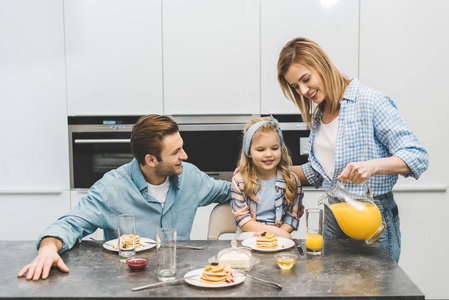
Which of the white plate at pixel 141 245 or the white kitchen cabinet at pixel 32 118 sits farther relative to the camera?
the white kitchen cabinet at pixel 32 118

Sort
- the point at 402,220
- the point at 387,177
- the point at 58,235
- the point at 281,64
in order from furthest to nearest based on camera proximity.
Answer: the point at 402,220 < the point at 281,64 < the point at 387,177 < the point at 58,235

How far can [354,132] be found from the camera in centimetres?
160

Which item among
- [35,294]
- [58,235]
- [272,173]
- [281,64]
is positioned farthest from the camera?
[272,173]

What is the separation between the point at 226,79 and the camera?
290 centimetres

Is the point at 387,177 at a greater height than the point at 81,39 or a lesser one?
lesser

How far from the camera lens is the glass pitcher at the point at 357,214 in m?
1.35

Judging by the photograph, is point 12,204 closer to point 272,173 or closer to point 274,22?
point 272,173

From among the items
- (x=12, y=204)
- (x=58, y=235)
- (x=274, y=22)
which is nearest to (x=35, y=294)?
(x=58, y=235)

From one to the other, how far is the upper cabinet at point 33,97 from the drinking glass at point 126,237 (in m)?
1.74

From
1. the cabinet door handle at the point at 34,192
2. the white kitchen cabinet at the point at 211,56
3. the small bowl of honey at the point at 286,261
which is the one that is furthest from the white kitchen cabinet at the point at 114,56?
the small bowl of honey at the point at 286,261

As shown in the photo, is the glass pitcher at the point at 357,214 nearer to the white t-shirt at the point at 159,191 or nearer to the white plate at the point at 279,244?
the white plate at the point at 279,244

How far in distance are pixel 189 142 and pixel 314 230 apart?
1.65 metres

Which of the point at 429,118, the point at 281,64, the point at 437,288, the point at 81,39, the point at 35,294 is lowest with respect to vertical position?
the point at 437,288

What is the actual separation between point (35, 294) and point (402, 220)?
241 cm
